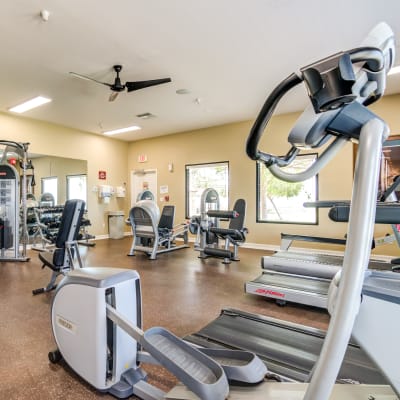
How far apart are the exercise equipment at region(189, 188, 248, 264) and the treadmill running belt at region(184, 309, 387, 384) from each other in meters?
2.17

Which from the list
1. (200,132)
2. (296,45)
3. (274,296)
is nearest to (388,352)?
(274,296)

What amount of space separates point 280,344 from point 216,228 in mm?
3023

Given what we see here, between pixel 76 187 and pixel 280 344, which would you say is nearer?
pixel 280 344

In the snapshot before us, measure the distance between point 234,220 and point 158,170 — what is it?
143 inches

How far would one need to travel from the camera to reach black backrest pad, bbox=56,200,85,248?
290 cm

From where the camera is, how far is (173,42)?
3.26m

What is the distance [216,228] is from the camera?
4816 mm

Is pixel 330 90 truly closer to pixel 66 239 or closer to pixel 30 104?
pixel 66 239

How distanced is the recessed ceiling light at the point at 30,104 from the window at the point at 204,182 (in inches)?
141

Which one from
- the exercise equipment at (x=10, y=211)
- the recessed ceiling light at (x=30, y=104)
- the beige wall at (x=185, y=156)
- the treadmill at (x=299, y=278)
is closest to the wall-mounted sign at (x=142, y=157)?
the beige wall at (x=185, y=156)

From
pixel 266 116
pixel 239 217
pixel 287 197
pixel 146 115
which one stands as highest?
pixel 146 115

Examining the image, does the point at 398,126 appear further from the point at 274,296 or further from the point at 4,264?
the point at 4,264

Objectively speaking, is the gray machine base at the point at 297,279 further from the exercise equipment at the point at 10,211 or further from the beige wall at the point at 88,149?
the beige wall at the point at 88,149

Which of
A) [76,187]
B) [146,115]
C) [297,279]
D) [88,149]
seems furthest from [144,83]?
[76,187]
